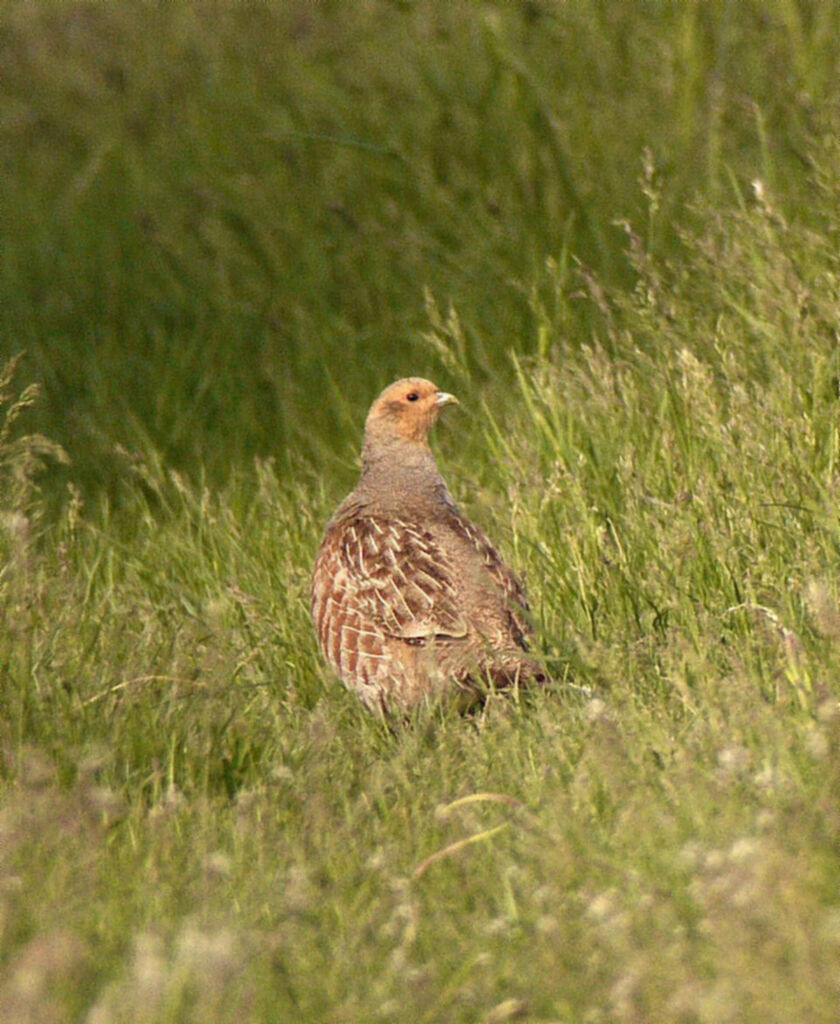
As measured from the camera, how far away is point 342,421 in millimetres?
6832

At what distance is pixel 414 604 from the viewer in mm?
4910

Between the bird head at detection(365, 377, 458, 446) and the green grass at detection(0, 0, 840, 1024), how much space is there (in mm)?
232

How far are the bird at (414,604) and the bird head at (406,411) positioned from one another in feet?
0.73

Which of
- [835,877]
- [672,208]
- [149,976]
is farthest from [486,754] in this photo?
[672,208]

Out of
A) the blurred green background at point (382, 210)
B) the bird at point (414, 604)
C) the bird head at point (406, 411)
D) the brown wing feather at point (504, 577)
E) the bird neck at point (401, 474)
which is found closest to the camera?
the bird at point (414, 604)

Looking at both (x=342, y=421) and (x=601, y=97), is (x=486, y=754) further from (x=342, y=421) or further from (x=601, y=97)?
(x=601, y=97)

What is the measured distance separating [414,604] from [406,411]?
923 millimetres

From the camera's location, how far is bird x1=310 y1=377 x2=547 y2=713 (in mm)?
4695

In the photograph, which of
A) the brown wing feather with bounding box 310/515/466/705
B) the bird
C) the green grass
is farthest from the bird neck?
the green grass

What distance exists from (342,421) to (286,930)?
3.94 m

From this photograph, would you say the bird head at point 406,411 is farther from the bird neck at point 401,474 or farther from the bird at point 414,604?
the bird at point 414,604

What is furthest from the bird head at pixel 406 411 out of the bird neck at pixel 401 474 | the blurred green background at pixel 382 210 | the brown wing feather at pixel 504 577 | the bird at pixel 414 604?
the blurred green background at pixel 382 210

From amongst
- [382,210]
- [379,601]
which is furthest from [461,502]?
[382,210]

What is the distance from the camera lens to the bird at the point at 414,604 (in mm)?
4695
